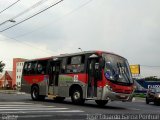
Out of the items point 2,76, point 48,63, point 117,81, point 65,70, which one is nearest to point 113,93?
point 117,81

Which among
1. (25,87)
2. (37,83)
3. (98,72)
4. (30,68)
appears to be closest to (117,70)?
(98,72)

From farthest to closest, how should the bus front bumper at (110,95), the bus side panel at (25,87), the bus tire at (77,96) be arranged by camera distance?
the bus side panel at (25,87), the bus tire at (77,96), the bus front bumper at (110,95)

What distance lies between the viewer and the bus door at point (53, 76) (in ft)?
88.7

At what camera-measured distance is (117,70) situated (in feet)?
77.3

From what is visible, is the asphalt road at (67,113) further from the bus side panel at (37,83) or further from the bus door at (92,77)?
the bus side panel at (37,83)

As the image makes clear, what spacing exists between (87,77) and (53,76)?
3838mm

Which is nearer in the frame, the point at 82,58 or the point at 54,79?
the point at 82,58

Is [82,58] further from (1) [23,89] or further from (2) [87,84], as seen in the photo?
(1) [23,89]

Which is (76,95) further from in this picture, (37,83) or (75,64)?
(37,83)

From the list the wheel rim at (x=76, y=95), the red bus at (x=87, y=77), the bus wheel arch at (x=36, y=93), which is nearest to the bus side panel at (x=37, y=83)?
the red bus at (x=87, y=77)

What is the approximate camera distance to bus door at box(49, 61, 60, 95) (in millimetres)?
27031

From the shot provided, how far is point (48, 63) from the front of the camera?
2812 cm

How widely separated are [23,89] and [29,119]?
16.7 meters

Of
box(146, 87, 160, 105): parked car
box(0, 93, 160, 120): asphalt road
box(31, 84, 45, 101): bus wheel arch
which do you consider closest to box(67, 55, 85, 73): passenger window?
box(0, 93, 160, 120): asphalt road
